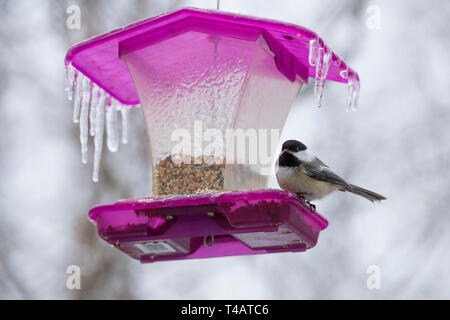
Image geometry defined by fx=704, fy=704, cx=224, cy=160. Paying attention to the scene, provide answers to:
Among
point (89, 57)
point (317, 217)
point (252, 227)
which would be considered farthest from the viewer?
point (89, 57)

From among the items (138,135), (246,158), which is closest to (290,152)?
(246,158)

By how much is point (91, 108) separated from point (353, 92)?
5.44 feet

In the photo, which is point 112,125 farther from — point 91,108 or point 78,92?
point 78,92

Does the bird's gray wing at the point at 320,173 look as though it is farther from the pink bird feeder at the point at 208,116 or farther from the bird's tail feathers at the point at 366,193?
the pink bird feeder at the point at 208,116

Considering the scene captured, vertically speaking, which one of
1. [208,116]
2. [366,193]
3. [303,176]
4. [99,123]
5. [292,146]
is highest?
[208,116]

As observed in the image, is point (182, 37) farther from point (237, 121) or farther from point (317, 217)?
point (317, 217)

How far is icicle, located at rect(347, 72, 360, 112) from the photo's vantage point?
4.04 metres

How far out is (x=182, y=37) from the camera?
371 cm

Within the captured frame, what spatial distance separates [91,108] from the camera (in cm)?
452

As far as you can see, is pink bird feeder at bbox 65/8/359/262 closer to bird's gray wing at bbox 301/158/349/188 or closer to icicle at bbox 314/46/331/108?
icicle at bbox 314/46/331/108

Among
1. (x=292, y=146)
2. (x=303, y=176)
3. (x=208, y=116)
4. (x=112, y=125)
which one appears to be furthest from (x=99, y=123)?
(x=303, y=176)

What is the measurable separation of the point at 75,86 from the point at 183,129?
0.84m

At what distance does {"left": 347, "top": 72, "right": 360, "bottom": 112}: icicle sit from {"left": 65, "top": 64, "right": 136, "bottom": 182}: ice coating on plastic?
1.56m

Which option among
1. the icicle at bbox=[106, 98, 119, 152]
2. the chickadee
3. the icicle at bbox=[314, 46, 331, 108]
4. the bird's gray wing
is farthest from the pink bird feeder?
the icicle at bbox=[106, 98, 119, 152]
